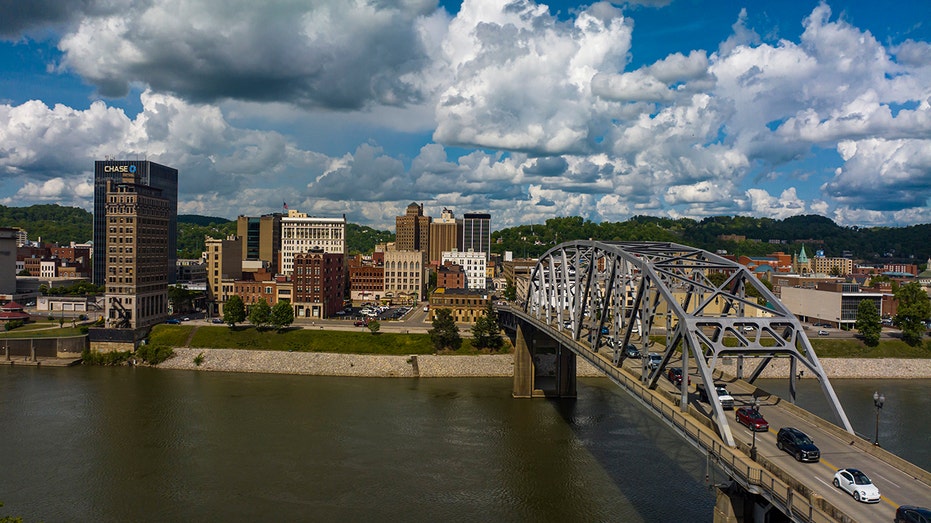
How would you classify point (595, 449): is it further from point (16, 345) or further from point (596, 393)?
point (16, 345)

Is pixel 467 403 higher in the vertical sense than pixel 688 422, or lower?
lower

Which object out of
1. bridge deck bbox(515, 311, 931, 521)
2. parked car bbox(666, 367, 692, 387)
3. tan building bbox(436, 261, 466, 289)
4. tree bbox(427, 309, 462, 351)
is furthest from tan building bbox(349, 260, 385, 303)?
bridge deck bbox(515, 311, 931, 521)

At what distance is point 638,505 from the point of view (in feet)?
91.7

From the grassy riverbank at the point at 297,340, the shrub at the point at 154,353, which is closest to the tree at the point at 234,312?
the grassy riverbank at the point at 297,340

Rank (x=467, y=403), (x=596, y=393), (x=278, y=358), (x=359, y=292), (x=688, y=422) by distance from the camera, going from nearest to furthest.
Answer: (x=688, y=422)
(x=467, y=403)
(x=596, y=393)
(x=278, y=358)
(x=359, y=292)

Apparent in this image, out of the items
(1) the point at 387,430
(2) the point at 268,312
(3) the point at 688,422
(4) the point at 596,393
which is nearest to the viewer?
(3) the point at 688,422

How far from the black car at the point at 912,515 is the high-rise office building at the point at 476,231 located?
170 meters

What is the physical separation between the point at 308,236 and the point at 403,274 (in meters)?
29.7

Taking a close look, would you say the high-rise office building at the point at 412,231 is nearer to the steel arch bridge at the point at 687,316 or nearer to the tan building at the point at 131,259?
the tan building at the point at 131,259

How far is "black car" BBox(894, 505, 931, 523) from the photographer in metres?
13.7

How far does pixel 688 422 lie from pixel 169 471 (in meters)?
27.6

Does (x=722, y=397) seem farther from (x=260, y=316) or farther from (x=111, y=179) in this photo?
(x=111, y=179)

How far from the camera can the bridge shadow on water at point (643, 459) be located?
27.5 m

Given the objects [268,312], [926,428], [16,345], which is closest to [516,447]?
[926,428]
